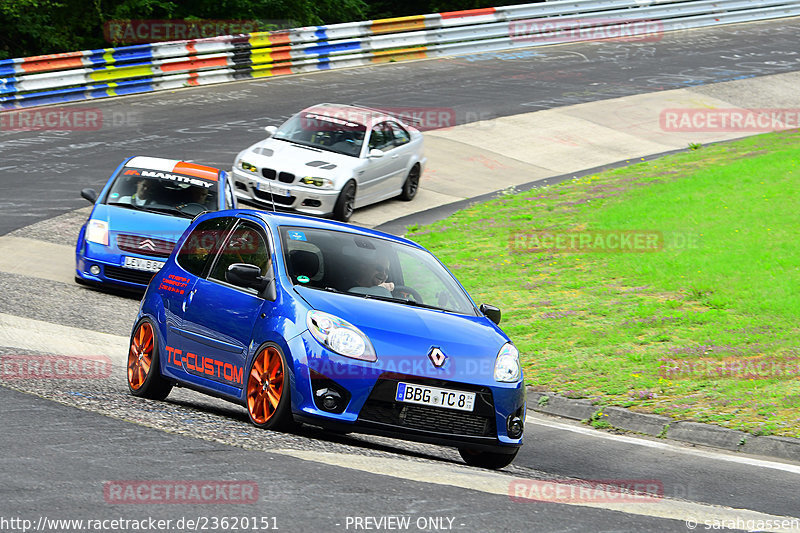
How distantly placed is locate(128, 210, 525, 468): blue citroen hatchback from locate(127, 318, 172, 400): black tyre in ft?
0.04

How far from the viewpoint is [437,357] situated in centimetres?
721

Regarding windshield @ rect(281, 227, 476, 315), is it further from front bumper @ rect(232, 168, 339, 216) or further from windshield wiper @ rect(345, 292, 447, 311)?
front bumper @ rect(232, 168, 339, 216)

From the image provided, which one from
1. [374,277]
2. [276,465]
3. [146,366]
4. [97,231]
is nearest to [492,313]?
[374,277]

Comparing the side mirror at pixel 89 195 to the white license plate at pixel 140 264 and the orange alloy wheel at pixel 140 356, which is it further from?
the orange alloy wheel at pixel 140 356

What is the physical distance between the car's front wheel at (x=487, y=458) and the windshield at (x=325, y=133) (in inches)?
471

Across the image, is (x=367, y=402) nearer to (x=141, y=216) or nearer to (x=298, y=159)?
(x=141, y=216)

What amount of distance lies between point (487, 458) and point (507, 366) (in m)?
0.75

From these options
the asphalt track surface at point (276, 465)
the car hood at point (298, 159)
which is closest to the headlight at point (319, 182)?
the car hood at point (298, 159)

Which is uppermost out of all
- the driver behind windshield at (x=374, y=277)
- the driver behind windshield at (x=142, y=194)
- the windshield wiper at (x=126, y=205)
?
the driver behind windshield at (x=374, y=277)

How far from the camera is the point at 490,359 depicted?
7.44 m

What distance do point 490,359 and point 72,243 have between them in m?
10.6

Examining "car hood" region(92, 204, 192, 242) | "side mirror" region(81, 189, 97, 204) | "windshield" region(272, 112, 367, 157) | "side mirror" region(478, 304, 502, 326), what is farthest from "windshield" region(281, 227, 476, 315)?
"windshield" region(272, 112, 367, 157)

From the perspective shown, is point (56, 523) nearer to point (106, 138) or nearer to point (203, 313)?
point (203, 313)

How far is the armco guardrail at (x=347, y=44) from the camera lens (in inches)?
1003
